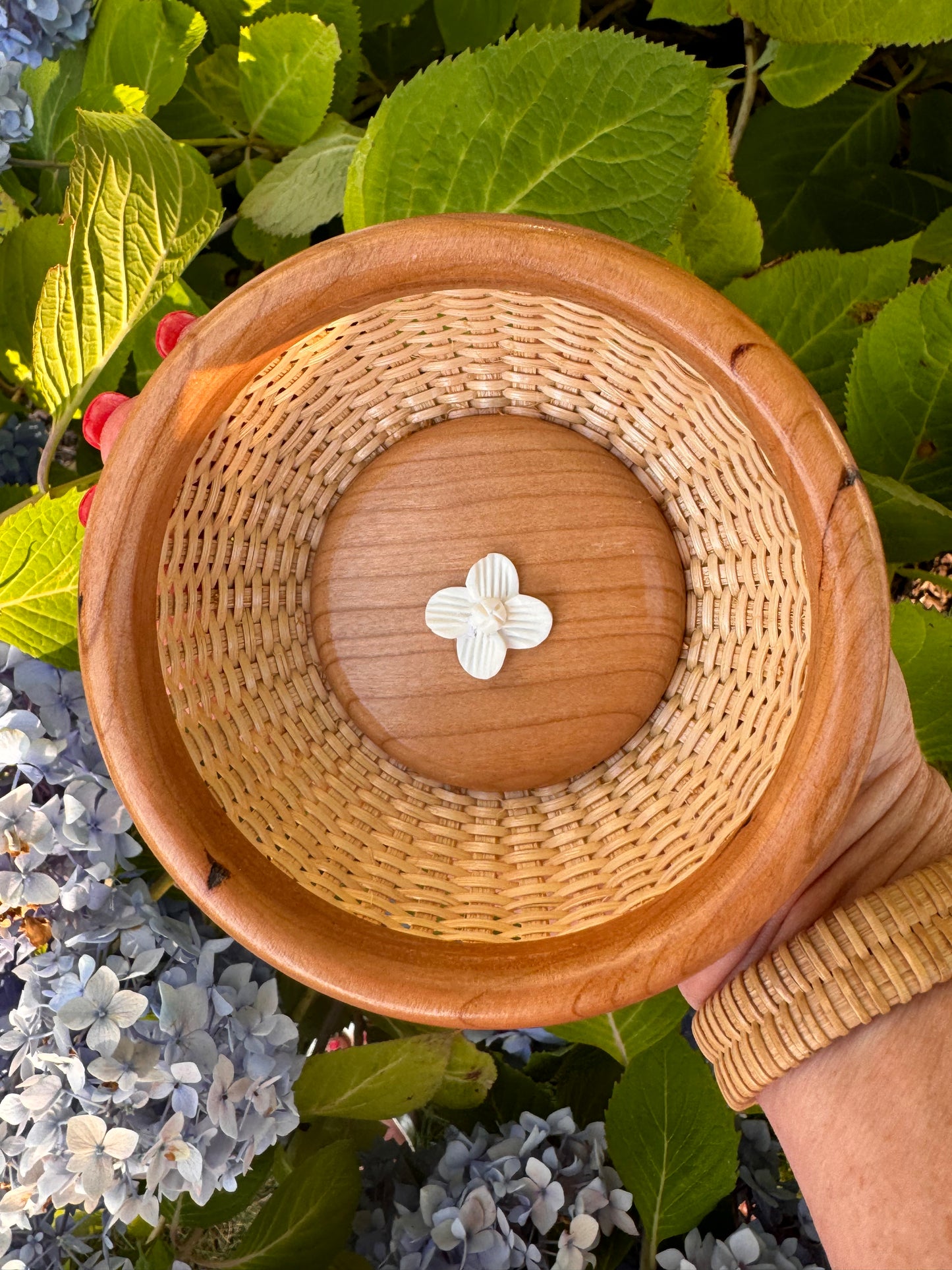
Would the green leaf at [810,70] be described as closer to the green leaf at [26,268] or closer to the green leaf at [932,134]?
the green leaf at [932,134]

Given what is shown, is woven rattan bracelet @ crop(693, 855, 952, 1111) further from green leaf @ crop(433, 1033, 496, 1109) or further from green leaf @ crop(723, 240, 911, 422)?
green leaf @ crop(723, 240, 911, 422)

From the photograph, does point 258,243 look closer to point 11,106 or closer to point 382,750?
point 11,106

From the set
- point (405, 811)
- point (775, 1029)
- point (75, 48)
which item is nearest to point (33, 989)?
point (405, 811)

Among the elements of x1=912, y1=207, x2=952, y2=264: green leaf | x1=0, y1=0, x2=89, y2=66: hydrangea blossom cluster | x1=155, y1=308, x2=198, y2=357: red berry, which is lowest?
x1=912, y1=207, x2=952, y2=264: green leaf

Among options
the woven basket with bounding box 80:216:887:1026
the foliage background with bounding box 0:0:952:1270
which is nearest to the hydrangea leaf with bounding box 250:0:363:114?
the foliage background with bounding box 0:0:952:1270

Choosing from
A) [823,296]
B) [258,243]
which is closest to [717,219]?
[823,296]
